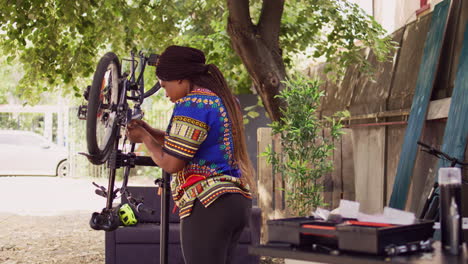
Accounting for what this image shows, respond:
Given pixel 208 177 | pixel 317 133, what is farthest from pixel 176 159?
pixel 317 133

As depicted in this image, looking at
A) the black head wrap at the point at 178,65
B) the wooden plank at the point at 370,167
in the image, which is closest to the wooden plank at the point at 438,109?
the wooden plank at the point at 370,167

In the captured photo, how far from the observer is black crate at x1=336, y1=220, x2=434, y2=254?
1.80 metres

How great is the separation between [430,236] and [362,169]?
6879 millimetres

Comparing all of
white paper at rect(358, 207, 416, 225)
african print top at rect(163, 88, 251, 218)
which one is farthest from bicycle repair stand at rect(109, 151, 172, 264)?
white paper at rect(358, 207, 416, 225)

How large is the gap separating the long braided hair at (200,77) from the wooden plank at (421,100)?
387cm

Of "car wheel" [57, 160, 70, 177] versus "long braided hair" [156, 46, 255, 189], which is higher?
"long braided hair" [156, 46, 255, 189]

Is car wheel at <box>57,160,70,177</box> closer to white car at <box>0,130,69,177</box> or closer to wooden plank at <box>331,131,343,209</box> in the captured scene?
white car at <box>0,130,69,177</box>

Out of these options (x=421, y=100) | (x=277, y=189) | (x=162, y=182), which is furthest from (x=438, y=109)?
(x=162, y=182)

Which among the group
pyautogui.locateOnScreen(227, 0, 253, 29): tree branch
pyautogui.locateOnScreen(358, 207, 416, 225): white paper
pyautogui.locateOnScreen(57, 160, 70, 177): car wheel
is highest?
pyautogui.locateOnScreen(227, 0, 253, 29): tree branch

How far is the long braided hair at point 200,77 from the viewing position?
287cm

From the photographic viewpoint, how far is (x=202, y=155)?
282 cm

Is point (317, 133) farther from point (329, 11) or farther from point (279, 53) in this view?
point (329, 11)

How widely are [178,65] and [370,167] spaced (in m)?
6.05

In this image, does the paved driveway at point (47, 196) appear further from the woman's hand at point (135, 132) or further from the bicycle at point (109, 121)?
the woman's hand at point (135, 132)
